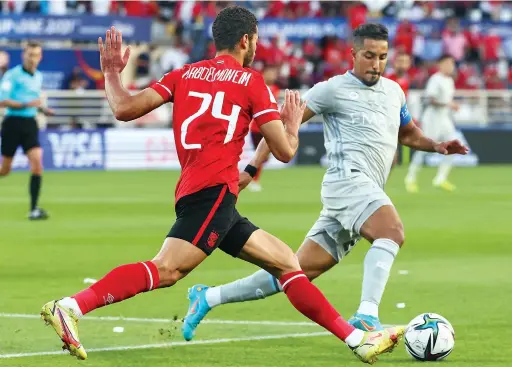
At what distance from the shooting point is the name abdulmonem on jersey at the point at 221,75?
716cm

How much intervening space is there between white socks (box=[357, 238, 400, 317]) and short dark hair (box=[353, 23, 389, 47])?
1427 millimetres

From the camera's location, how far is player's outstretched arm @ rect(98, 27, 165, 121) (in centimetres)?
699

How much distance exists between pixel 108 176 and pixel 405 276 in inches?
653

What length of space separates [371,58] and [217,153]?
1945 millimetres

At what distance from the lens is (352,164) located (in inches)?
339

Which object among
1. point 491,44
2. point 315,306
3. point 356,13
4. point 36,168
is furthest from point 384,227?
point 491,44

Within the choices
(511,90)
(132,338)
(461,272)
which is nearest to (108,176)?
(511,90)

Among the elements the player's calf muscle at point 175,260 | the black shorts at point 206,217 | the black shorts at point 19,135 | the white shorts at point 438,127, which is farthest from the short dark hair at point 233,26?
the white shorts at point 438,127

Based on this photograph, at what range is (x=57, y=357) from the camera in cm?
766

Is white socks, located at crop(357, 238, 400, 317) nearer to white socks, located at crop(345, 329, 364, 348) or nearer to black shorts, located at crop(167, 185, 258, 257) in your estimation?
white socks, located at crop(345, 329, 364, 348)

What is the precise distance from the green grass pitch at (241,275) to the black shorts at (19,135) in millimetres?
1057

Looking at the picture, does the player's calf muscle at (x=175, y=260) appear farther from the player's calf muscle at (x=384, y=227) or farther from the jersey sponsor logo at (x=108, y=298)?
the player's calf muscle at (x=384, y=227)

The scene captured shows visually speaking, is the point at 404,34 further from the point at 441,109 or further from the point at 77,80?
the point at 441,109

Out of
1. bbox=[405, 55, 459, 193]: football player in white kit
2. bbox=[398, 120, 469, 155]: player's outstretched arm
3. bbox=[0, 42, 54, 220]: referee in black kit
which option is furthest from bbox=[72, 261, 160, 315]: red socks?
bbox=[405, 55, 459, 193]: football player in white kit
